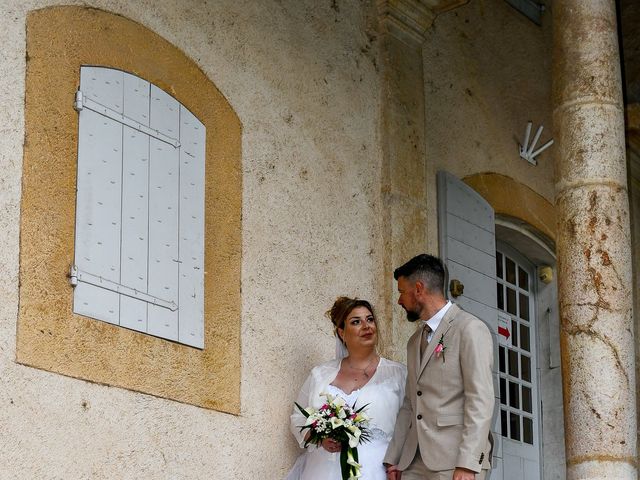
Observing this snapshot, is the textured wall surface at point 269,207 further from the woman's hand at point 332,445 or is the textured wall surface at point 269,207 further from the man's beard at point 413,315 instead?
the man's beard at point 413,315

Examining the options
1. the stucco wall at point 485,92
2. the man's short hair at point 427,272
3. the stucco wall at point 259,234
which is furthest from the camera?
the stucco wall at point 485,92

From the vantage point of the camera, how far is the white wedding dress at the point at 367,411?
26.1 feet

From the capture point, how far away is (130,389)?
7461 millimetres

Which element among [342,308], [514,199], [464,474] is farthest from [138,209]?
[514,199]

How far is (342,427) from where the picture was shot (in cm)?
766

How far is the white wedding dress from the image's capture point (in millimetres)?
7957

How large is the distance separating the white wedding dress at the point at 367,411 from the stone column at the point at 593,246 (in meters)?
1.01

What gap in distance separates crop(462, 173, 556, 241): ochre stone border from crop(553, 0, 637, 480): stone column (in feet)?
7.62

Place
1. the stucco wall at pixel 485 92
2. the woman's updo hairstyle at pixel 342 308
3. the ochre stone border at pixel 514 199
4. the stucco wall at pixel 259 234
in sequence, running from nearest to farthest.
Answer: the stucco wall at pixel 259 234 < the woman's updo hairstyle at pixel 342 308 < the stucco wall at pixel 485 92 < the ochre stone border at pixel 514 199

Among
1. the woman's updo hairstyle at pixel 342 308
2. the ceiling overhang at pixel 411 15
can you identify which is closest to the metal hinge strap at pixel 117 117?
the woman's updo hairstyle at pixel 342 308

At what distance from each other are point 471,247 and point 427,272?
2.46 m

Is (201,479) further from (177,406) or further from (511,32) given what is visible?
(511,32)

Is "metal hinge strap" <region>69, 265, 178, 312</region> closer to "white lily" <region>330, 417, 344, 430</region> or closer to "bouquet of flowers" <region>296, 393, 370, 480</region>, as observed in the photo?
"bouquet of flowers" <region>296, 393, 370, 480</region>

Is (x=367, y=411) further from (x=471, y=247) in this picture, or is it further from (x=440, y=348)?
(x=471, y=247)
